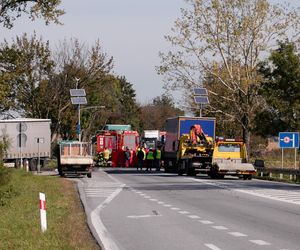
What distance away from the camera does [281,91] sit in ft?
138

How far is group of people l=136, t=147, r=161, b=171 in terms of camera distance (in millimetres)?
54938

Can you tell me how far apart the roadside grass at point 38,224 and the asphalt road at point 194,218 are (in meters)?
0.37

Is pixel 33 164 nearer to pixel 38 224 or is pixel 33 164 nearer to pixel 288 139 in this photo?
pixel 288 139

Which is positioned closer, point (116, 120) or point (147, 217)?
point (147, 217)

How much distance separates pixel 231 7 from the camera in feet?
171

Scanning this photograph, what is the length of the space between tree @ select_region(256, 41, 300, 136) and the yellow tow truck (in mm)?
3556

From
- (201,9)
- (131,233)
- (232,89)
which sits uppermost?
(201,9)

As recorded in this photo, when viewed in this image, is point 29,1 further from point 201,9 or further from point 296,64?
point 201,9

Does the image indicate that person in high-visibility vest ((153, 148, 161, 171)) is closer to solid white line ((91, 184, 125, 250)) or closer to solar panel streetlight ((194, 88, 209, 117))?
solar panel streetlight ((194, 88, 209, 117))

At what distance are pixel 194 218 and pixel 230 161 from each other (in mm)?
22927

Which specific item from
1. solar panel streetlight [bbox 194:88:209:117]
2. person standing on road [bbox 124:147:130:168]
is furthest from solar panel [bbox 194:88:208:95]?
person standing on road [bbox 124:147:130:168]

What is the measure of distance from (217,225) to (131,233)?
2.25 m

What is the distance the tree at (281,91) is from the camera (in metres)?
39.6

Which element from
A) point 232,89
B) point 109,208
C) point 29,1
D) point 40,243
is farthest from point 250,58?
A: point 40,243
